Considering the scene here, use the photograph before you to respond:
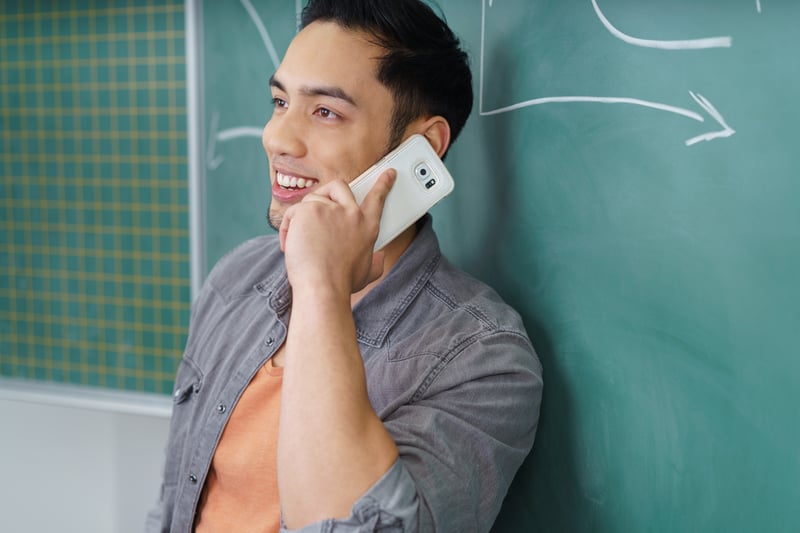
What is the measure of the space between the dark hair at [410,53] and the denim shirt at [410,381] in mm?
177

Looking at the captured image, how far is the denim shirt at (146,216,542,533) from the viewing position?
0.90 meters

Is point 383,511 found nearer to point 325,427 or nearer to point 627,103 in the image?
point 325,427

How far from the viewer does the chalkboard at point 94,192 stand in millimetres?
1588

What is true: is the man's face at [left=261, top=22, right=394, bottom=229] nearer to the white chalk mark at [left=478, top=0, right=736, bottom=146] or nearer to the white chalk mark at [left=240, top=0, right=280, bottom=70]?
the white chalk mark at [left=478, top=0, right=736, bottom=146]

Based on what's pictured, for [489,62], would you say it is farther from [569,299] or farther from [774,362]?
[774,362]

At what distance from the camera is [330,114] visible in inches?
44.7

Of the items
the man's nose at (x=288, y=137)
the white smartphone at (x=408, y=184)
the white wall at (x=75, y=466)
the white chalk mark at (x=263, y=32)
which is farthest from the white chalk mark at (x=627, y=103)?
the white wall at (x=75, y=466)

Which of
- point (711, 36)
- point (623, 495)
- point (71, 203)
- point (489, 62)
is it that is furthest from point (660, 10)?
point (71, 203)

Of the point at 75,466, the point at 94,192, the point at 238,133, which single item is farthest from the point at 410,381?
the point at 75,466

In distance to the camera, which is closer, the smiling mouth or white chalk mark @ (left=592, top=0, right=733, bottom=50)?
white chalk mark @ (left=592, top=0, right=733, bottom=50)

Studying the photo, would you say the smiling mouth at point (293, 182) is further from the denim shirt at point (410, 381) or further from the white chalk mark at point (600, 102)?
the white chalk mark at point (600, 102)

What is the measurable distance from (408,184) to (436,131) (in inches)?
5.3

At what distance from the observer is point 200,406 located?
1.28 m

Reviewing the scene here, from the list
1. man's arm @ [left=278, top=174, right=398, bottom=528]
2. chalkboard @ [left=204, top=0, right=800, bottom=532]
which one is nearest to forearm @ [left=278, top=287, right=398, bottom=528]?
man's arm @ [left=278, top=174, right=398, bottom=528]
